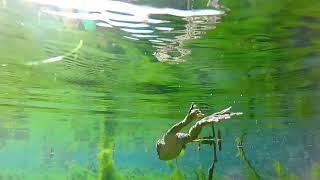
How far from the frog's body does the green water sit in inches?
101

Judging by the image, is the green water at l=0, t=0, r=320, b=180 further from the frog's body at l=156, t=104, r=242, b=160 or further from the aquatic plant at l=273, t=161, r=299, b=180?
the frog's body at l=156, t=104, r=242, b=160

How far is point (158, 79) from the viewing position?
11.3m

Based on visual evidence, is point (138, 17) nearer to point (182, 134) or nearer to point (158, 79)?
point (182, 134)

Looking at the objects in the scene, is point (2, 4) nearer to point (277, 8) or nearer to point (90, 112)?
point (277, 8)

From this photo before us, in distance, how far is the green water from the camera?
25.4 feet

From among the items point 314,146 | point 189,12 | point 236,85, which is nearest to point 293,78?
point 236,85

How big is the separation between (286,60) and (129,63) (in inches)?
145

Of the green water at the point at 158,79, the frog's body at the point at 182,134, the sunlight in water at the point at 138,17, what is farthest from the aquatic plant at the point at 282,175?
the frog's body at the point at 182,134

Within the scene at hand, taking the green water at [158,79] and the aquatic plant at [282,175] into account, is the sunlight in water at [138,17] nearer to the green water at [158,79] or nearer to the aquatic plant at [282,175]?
the green water at [158,79]

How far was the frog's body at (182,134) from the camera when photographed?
4199mm

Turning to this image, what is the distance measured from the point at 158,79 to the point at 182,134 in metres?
6.55

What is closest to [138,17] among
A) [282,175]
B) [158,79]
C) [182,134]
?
[182,134]

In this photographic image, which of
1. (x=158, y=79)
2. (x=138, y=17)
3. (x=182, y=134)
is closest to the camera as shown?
(x=182, y=134)

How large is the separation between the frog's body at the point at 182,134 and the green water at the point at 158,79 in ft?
8.38
